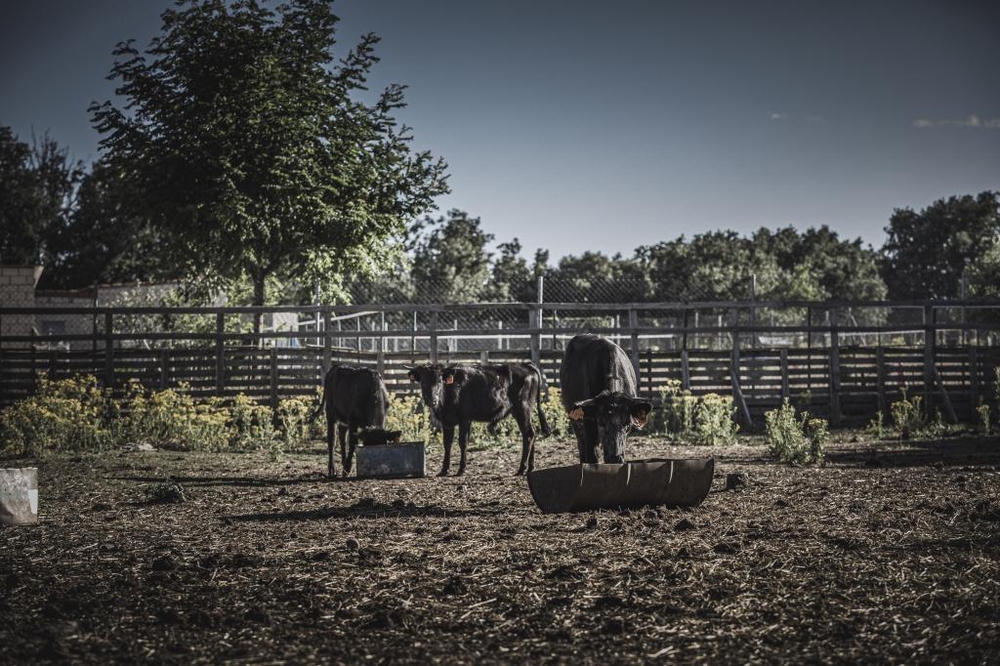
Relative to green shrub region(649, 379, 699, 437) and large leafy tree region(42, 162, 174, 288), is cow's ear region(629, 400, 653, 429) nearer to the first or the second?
green shrub region(649, 379, 699, 437)

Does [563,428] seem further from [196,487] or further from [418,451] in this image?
[196,487]

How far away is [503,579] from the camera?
5.39 meters

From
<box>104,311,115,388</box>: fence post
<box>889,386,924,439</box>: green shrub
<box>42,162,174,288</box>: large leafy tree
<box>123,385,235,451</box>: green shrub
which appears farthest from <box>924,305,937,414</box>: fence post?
<box>42,162,174,288</box>: large leafy tree

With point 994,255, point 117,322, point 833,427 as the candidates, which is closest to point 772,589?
point 833,427

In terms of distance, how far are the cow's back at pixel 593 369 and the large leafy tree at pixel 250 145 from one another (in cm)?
922

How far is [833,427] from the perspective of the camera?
17.7 meters

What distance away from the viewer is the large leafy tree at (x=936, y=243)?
256 ft

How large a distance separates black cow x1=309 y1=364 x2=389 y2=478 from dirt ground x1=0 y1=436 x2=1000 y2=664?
72.8 inches

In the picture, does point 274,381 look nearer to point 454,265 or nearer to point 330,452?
point 330,452

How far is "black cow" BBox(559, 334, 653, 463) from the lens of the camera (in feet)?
26.1

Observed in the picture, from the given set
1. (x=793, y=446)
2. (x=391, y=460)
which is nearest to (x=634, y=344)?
(x=793, y=446)

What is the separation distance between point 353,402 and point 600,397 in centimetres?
409

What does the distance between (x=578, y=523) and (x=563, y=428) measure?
348 inches

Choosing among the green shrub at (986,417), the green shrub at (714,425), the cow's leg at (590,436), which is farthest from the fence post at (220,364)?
the green shrub at (986,417)
